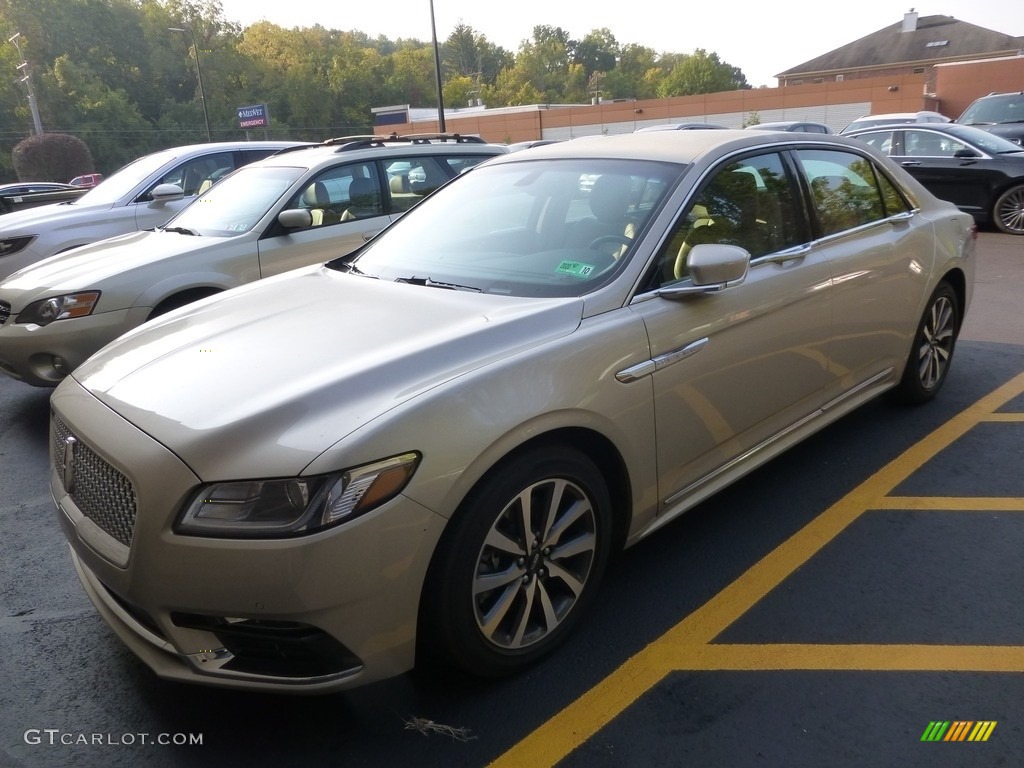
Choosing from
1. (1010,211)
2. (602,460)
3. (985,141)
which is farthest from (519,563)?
(985,141)

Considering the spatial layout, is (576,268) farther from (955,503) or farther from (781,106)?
A: (781,106)

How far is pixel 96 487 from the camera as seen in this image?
2373 millimetres

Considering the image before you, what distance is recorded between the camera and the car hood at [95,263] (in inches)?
199

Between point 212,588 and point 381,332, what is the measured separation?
3.24 ft

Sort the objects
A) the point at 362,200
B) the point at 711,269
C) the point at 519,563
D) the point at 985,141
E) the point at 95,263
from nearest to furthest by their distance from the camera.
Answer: the point at 519,563 < the point at 711,269 < the point at 95,263 < the point at 362,200 < the point at 985,141

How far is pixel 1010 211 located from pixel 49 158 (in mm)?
26865

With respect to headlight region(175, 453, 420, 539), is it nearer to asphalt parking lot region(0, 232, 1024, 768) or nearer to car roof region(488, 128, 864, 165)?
asphalt parking lot region(0, 232, 1024, 768)

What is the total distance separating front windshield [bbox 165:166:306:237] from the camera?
5.94 m

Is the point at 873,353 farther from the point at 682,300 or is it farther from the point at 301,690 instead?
the point at 301,690

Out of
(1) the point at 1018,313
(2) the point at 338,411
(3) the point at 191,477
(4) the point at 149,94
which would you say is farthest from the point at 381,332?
(4) the point at 149,94

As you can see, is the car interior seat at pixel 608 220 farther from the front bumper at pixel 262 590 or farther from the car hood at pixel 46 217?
the car hood at pixel 46 217

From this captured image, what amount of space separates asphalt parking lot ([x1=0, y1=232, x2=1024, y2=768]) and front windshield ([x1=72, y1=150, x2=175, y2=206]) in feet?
16.2

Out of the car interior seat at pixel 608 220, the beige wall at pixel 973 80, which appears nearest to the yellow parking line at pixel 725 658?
the car interior seat at pixel 608 220

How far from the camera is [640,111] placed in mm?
49594
